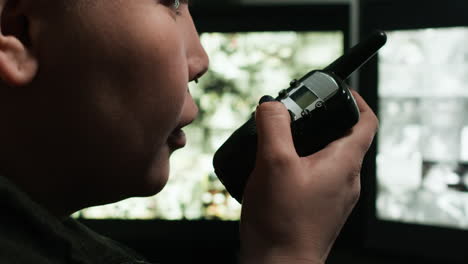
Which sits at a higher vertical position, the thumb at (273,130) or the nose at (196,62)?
the nose at (196,62)

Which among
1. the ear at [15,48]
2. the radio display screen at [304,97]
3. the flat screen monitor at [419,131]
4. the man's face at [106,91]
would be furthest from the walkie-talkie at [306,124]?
the flat screen monitor at [419,131]

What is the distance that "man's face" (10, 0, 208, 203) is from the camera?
1.14 ft

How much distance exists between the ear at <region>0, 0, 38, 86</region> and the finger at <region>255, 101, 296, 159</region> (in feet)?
0.65

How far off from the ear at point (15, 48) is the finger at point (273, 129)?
0.65 feet

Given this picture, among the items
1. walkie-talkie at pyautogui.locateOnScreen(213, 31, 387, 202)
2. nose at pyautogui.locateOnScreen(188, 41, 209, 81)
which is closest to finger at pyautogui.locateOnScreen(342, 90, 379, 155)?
walkie-talkie at pyautogui.locateOnScreen(213, 31, 387, 202)

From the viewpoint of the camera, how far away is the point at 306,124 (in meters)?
0.47

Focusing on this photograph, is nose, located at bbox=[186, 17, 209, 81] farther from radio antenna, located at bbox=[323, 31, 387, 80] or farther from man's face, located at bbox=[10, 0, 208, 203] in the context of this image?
radio antenna, located at bbox=[323, 31, 387, 80]

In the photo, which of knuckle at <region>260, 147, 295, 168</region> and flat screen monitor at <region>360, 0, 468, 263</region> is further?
flat screen monitor at <region>360, 0, 468, 263</region>

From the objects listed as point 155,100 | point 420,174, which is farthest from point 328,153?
point 420,174

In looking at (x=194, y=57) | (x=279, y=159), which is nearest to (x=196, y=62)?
(x=194, y=57)

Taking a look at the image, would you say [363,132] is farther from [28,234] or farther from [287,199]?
[28,234]

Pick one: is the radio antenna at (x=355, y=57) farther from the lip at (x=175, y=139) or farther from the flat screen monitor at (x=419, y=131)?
the flat screen monitor at (x=419, y=131)

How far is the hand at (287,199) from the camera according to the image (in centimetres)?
41

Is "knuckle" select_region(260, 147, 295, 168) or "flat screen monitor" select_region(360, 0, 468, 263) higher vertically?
"knuckle" select_region(260, 147, 295, 168)
